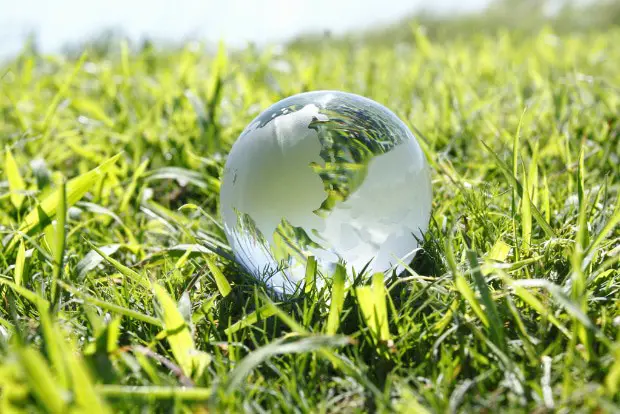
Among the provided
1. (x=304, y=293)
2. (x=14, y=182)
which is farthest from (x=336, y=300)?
(x=14, y=182)

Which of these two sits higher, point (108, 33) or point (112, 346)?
point (108, 33)

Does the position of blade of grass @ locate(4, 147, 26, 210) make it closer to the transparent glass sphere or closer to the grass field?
the grass field

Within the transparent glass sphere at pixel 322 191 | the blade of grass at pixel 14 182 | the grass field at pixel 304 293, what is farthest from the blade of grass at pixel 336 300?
the blade of grass at pixel 14 182

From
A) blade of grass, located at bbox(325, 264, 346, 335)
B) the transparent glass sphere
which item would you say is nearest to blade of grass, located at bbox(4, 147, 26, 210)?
the transparent glass sphere

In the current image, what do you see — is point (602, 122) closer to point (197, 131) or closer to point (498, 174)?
point (498, 174)

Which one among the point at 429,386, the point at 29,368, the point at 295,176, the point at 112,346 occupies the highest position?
the point at 295,176

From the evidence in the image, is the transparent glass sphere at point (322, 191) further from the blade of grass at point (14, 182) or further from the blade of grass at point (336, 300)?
the blade of grass at point (14, 182)

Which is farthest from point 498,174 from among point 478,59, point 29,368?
point 478,59

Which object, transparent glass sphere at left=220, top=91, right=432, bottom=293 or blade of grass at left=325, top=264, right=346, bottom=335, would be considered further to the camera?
transparent glass sphere at left=220, top=91, right=432, bottom=293
